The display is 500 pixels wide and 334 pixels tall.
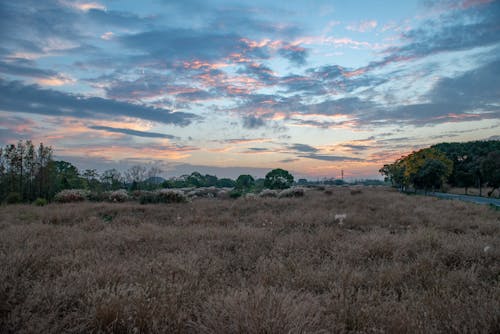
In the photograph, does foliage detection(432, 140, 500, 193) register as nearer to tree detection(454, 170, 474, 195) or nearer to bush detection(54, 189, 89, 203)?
tree detection(454, 170, 474, 195)

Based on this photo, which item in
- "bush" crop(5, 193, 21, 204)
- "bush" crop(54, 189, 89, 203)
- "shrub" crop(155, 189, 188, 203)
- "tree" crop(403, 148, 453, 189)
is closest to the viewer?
"bush" crop(5, 193, 21, 204)

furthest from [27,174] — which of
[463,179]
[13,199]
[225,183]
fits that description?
[463,179]

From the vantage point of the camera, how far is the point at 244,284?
4.13 metres

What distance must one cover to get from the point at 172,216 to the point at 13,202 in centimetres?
1384

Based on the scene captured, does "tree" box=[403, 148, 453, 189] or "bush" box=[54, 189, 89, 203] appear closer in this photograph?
"bush" box=[54, 189, 89, 203]

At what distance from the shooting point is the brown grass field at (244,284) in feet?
9.62

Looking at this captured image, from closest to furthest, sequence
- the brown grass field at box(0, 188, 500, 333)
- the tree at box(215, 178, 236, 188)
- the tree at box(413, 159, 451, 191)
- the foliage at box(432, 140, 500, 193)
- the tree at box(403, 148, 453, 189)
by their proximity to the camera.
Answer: the brown grass field at box(0, 188, 500, 333), the tree at box(413, 159, 451, 191), the tree at box(403, 148, 453, 189), the foliage at box(432, 140, 500, 193), the tree at box(215, 178, 236, 188)

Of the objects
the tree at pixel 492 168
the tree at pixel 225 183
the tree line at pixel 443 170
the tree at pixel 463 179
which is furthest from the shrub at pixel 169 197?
the tree at pixel 225 183

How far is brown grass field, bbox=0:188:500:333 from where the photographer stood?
2.93 m

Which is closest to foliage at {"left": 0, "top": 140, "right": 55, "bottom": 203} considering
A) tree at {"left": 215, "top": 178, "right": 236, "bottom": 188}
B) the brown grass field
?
the brown grass field

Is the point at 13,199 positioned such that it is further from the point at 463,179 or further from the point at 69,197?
the point at 463,179

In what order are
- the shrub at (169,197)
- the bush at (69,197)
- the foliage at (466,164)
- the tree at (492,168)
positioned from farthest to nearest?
1. the foliage at (466,164)
2. the tree at (492,168)
3. the shrub at (169,197)
4. the bush at (69,197)

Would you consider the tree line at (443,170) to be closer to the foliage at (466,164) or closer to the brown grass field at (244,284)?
the foliage at (466,164)

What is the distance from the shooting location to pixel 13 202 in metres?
18.7
